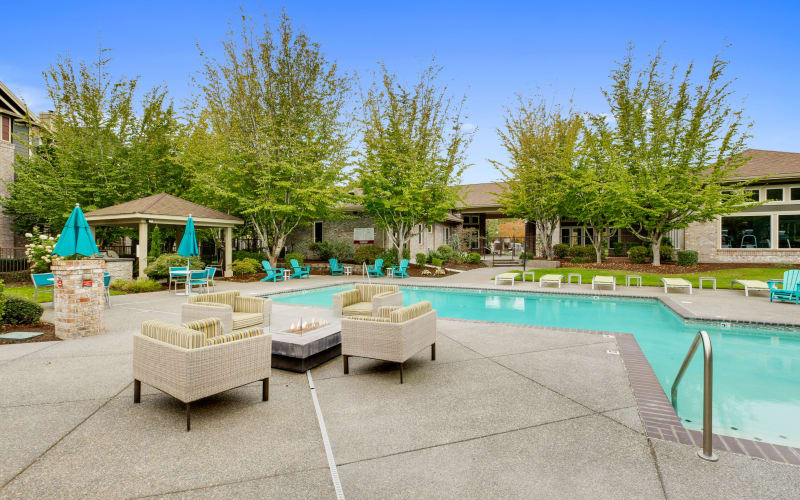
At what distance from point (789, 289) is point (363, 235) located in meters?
17.7

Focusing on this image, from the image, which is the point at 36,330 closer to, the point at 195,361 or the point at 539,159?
the point at 195,361

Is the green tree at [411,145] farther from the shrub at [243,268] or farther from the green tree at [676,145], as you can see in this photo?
the green tree at [676,145]

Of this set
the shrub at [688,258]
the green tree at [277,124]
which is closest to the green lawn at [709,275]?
the shrub at [688,258]

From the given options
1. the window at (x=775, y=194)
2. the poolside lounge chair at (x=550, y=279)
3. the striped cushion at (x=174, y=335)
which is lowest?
the poolside lounge chair at (x=550, y=279)

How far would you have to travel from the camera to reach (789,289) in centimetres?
1038

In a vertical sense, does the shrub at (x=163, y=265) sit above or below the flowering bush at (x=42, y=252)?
below

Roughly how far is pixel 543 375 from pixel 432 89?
56.4 ft

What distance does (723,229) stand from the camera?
20.0m

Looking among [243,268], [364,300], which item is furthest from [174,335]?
[243,268]

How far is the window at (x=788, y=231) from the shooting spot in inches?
738

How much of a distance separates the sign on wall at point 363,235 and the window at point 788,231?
→ 68.4 feet

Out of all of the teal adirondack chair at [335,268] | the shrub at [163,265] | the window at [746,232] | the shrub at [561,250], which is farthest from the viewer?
the shrub at [561,250]

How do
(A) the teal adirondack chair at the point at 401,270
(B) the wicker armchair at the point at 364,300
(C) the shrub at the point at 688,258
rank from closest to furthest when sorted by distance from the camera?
(B) the wicker armchair at the point at 364,300 < (A) the teal adirondack chair at the point at 401,270 < (C) the shrub at the point at 688,258

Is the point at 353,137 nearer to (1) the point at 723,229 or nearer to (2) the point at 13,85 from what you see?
(2) the point at 13,85
